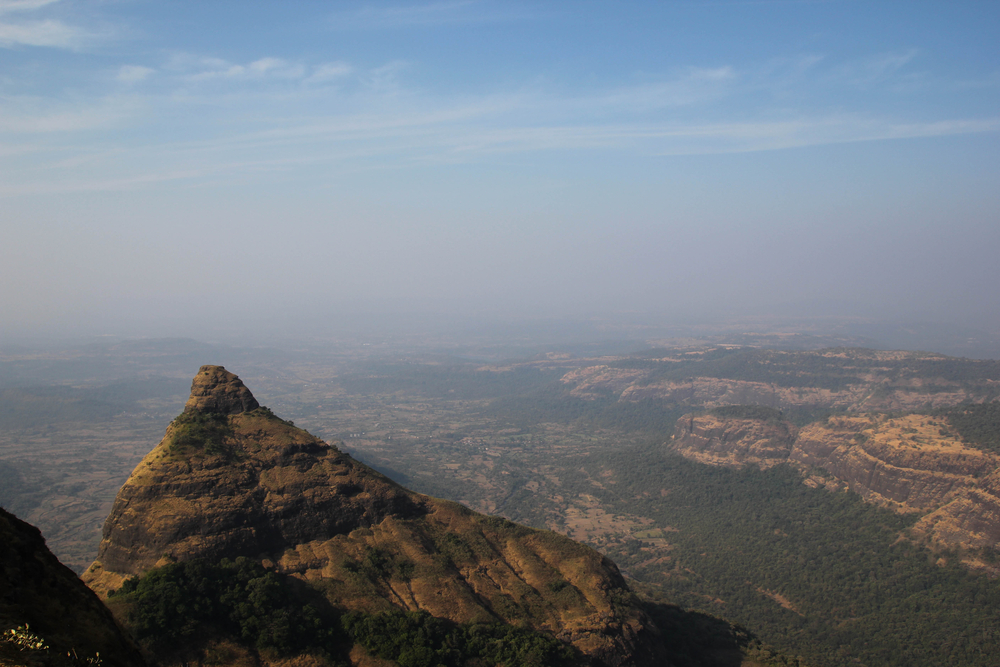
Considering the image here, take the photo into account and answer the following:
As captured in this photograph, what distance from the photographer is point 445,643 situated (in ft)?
146

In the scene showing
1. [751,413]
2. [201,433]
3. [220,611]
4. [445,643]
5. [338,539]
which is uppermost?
[201,433]

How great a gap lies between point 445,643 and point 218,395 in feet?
112

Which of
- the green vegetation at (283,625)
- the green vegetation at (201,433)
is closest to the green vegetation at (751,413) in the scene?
the green vegetation at (283,625)

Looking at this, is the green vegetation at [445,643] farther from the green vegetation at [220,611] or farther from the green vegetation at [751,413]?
the green vegetation at [751,413]

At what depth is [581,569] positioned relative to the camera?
5512 centimetres

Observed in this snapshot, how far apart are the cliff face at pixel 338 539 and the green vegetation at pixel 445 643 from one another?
2000mm

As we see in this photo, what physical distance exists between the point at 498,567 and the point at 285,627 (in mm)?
20038

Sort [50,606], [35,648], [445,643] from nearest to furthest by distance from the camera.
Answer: [35,648] < [50,606] < [445,643]

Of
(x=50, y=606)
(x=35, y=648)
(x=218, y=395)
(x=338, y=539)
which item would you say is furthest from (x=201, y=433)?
(x=35, y=648)

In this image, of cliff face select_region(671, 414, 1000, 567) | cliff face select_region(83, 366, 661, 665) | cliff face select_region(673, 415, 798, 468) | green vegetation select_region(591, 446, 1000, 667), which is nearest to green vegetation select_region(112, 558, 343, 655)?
cliff face select_region(83, 366, 661, 665)

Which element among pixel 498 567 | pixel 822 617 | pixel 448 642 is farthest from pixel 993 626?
pixel 448 642

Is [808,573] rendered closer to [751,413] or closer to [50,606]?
[751,413]

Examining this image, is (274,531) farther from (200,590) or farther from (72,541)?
(72,541)

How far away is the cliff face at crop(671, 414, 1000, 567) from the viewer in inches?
4099
